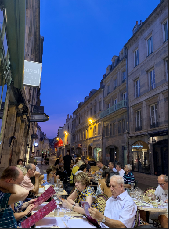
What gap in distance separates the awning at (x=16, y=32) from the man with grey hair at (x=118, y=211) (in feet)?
12.8

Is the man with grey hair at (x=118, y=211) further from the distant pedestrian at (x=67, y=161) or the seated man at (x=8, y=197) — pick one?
the distant pedestrian at (x=67, y=161)

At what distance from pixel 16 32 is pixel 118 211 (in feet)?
14.5

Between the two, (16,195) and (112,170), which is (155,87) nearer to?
(16,195)

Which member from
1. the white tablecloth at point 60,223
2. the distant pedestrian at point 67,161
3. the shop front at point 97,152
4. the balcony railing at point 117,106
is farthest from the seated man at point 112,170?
the shop front at point 97,152

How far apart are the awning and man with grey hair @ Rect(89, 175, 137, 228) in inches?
154

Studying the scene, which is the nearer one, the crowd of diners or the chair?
the crowd of diners

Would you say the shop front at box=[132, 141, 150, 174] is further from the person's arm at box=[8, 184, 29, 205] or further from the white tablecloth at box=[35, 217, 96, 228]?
the person's arm at box=[8, 184, 29, 205]

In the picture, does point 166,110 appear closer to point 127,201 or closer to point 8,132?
point 127,201

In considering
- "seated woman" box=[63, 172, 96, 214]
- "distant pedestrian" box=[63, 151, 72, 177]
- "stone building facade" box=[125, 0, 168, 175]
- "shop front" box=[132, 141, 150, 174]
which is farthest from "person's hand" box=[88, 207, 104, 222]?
"distant pedestrian" box=[63, 151, 72, 177]

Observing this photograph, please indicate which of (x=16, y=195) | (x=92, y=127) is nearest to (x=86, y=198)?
(x=16, y=195)

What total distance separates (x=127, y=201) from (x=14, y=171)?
1.60 meters

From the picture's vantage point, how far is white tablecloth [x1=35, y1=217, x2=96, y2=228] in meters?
2.31

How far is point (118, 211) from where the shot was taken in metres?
2.48

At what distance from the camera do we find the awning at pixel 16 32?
145 inches
